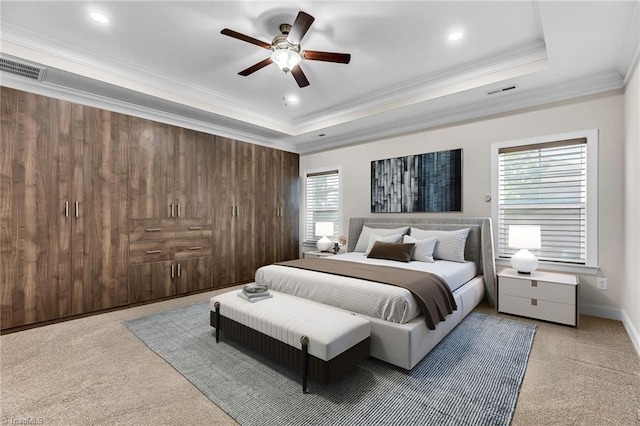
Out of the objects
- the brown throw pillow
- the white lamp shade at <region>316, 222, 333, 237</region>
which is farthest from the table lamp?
the white lamp shade at <region>316, 222, 333, 237</region>

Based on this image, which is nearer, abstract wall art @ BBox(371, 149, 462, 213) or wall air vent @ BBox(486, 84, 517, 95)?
wall air vent @ BBox(486, 84, 517, 95)

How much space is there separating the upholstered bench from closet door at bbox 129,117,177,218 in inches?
82.5

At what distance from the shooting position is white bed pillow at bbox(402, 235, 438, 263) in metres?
3.68

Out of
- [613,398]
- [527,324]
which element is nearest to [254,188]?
[527,324]

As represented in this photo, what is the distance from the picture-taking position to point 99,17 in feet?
8.50

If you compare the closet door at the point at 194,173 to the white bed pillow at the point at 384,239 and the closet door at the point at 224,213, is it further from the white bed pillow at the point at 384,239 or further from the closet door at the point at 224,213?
the white bed pillow at the point at 384,239

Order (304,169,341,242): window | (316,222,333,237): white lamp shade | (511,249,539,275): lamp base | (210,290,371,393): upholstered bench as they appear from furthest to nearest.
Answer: (304,169,341,242): window < (316,222,333,237): white lamp shade < (511,249,539,275): lamp base < (210,290,371,393): upholstered bench

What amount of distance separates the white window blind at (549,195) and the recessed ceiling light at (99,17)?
180 inches

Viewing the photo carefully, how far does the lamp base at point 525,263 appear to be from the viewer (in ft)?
10.9

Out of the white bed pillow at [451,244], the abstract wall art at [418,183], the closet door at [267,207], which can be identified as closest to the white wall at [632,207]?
the white bed pillow at [451,244]

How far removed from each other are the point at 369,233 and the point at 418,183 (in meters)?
1.08

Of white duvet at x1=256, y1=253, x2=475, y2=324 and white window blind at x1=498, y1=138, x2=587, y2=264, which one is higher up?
white window blind at x1=498, y1=138, x2=587, y2=264

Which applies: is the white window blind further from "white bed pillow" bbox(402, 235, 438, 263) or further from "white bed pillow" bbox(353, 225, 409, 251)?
"white bed pillow" bbox(353, 225, 409, 251)

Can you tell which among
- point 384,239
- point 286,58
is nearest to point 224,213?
point 384,239
